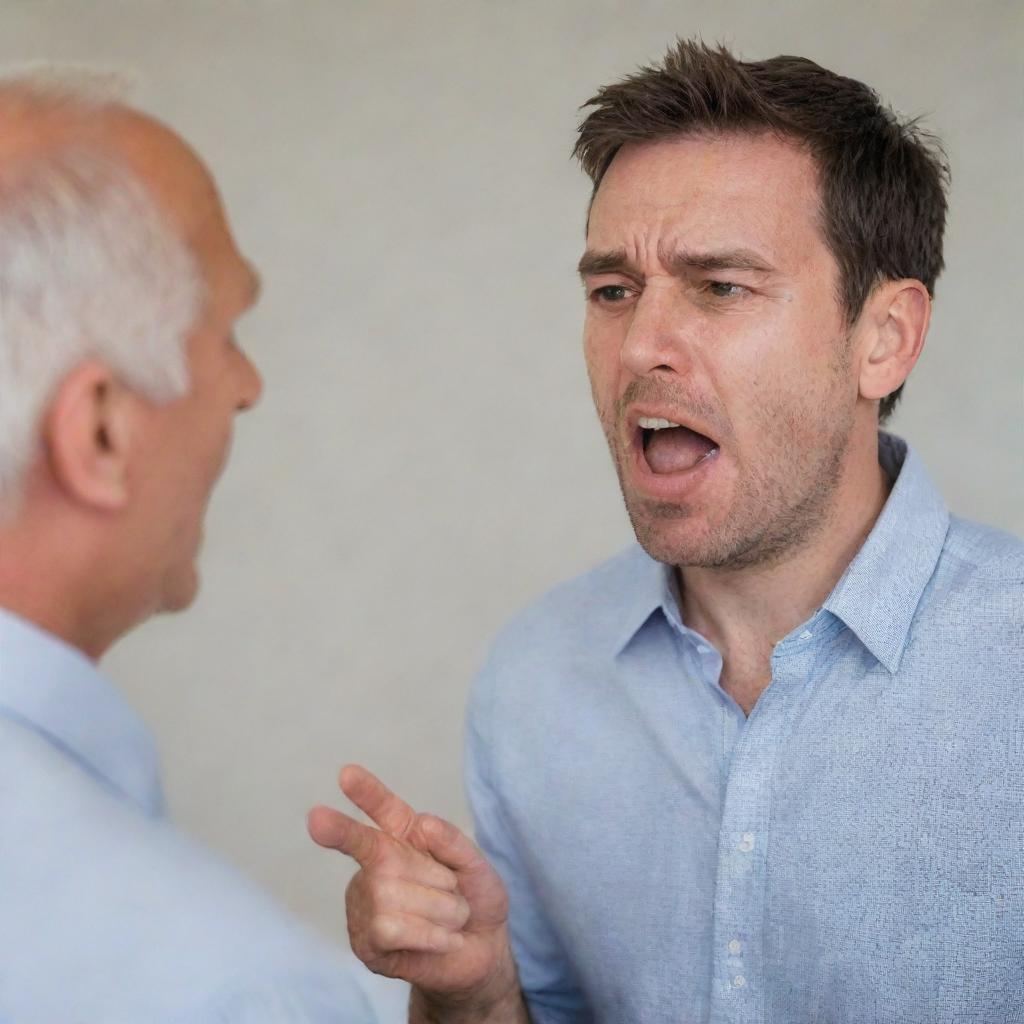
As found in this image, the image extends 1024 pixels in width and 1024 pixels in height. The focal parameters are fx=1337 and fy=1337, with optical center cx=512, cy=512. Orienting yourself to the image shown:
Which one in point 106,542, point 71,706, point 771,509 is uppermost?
point 771,509

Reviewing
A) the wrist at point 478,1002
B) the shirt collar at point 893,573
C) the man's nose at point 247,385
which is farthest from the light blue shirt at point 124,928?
the shirt collar at point 893,573

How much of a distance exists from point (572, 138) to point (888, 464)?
1229 millimetres

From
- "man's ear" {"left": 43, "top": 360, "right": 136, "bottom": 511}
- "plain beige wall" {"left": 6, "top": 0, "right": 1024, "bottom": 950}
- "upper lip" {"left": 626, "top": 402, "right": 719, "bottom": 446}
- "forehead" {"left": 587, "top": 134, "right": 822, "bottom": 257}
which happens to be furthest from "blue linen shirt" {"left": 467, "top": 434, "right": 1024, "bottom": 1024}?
"plain beige wall" {"left": 6, "top": 0, "right": 1024, "bottom": 950}

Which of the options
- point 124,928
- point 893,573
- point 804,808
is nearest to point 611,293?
point 893,573

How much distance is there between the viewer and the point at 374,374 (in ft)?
8.95

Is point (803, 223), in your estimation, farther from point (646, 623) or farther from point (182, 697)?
point (182, 697)

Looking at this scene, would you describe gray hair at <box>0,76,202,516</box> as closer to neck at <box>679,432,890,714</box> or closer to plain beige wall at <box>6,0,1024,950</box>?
neck at <box>679,432,890,714</box>

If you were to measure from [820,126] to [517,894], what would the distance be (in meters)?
1.01

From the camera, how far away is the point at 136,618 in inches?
39.6

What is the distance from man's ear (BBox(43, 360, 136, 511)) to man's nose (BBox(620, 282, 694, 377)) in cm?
72

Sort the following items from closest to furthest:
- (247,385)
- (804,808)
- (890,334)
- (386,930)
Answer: (247,385)
(386,930)
(804,808)
(890,334)

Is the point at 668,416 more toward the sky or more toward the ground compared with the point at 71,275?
more toward the sky

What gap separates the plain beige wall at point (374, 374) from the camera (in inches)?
105

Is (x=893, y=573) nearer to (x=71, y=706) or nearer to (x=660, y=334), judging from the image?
(x=660, y=334)
